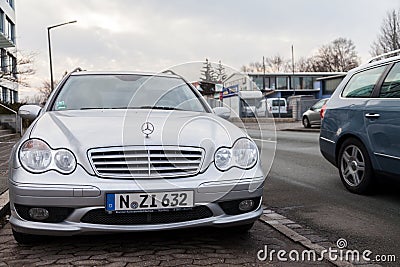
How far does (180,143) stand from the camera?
10.7ft

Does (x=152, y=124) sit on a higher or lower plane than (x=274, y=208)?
higher

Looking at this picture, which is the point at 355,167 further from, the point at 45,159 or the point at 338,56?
the point at 338,56

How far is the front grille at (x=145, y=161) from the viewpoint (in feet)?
10.1

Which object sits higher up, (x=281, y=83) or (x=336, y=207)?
(x=281, y=83)

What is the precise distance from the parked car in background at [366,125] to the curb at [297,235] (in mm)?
1344

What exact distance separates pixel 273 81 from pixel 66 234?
216 ft

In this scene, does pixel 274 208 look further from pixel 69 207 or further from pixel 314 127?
pixel 314 127

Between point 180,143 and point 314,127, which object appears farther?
point 314,127

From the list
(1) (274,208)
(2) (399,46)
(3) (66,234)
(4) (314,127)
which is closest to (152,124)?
(3) (66,234)

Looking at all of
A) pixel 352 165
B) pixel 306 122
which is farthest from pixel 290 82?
pixel 352 165

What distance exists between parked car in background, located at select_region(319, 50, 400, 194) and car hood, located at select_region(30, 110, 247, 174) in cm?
192

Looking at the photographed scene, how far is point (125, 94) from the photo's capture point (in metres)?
4.52

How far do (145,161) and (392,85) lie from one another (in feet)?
10.2

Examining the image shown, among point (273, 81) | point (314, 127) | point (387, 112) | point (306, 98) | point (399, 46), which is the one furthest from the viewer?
point (273, 81)
